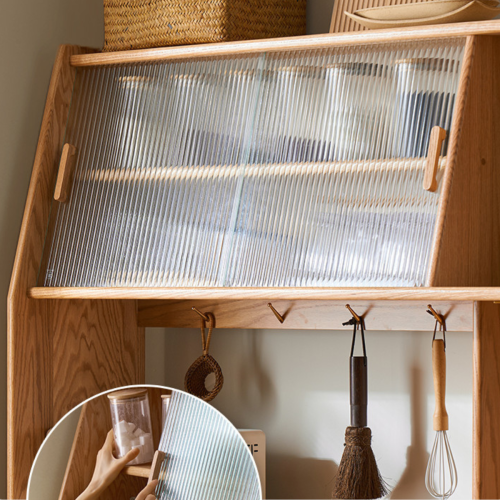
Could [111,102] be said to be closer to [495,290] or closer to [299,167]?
[299,167]

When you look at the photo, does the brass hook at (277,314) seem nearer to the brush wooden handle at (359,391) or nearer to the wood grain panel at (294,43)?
the brush wooden handle at (359,391)

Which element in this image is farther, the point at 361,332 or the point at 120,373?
the point at 120,373

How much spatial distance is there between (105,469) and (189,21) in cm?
101

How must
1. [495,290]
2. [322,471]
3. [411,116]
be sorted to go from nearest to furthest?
1. [495,290]
2. [411,116]
3. [322,471]

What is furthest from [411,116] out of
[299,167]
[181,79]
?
[181,79]

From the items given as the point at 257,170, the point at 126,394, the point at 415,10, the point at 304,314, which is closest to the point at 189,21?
the point at 257,170

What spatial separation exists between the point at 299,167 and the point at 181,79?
0.34 metres

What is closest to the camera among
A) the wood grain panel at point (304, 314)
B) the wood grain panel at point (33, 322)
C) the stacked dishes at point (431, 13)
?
the stacked dishes at point (431, 13)

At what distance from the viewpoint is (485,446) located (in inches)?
53.5

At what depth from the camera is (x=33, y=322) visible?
59.7 inches

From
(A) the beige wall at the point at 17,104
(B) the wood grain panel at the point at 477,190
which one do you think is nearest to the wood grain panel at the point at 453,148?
(B) the wood grain panel at the point at 477,190

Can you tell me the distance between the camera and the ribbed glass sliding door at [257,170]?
1339 millimetres

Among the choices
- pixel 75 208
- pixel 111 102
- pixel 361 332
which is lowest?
pixel 361 332

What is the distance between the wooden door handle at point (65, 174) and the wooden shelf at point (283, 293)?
0.21 m
